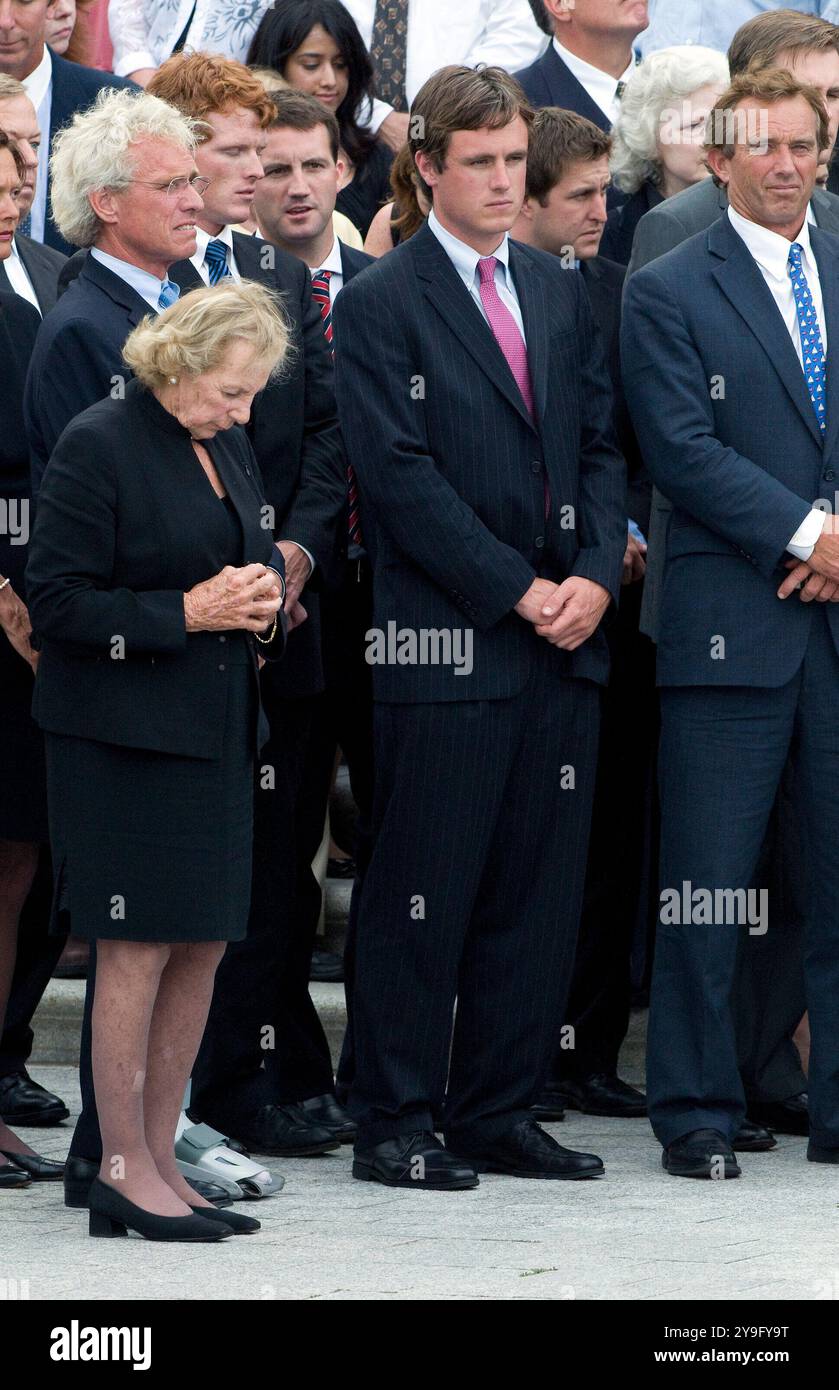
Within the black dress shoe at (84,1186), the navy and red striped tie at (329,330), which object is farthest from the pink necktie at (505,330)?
the black dress shoe at (84,1186)

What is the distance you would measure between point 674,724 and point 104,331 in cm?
170

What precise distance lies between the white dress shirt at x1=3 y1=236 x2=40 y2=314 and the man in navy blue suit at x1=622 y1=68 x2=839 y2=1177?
60.4 inches

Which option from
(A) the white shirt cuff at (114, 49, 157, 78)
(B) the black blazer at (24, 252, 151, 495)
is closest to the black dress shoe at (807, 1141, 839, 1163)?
(B) the black blazer at (24, 252, 151, 495)

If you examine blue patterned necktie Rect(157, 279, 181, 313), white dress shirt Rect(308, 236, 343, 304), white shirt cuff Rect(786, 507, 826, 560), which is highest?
white dress shirt Rect(308, 236, 343, 304)

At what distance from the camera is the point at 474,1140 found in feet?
19.0

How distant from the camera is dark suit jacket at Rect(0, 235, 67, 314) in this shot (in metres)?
6.06

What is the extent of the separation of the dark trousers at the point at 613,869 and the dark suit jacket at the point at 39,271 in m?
1.76

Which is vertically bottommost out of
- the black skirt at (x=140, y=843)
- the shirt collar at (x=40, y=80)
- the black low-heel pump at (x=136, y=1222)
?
the black low-heel pump at (x=136, y=1222)

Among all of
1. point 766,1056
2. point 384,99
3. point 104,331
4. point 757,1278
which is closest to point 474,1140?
point 766,1056

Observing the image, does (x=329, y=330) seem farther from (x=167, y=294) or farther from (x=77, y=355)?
(x=77, y=355)

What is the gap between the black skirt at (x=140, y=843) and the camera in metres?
4.86

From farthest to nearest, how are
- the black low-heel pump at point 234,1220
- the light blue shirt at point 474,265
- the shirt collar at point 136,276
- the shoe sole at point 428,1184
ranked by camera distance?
1. the light blue shirt at point 474,265
2. the shoe sole at point 428,1184
3. the shirt collar at point 136,276
4. the black low-heel pump at point 234,1220

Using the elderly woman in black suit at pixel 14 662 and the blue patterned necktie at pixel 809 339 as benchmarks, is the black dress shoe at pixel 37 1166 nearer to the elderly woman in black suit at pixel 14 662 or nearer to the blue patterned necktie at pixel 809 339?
the elderly woman in black suit at pixel 14 662

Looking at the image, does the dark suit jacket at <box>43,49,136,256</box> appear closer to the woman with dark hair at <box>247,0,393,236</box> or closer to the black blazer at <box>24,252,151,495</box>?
the woman with dark hair at <box>247,0,393,236</box>
